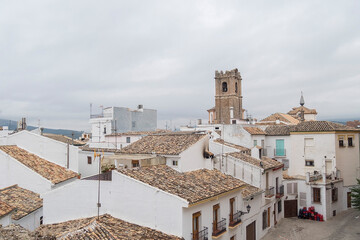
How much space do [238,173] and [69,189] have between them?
1273 cm

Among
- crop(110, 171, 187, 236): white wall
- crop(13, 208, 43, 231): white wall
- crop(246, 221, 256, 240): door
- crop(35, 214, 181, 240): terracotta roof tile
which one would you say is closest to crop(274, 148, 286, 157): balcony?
crop(246, 221, 256, 240): door

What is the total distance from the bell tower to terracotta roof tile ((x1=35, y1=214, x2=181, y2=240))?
5227cm

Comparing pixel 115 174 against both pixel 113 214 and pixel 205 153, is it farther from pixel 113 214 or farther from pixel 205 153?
pixel 205 153

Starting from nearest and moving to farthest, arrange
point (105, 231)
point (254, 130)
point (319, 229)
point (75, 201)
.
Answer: point (105, 231), point (75, 201), point (319, 229), point (254, 130)

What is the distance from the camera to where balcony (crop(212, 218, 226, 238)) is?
1596cm

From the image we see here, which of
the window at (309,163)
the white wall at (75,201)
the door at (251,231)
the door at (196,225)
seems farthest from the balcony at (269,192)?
the white wall at (75,201)

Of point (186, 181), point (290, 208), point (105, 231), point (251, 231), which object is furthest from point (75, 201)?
point (290, 208)

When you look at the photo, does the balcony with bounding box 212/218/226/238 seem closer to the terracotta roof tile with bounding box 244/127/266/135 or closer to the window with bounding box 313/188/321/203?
the window with bounding box 313/188/321/203

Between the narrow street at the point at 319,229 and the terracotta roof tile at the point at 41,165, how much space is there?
53.2ft

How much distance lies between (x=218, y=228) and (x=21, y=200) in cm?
1282

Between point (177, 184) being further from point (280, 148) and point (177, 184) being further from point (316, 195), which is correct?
point (280, 148)

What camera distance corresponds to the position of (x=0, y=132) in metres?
35.9

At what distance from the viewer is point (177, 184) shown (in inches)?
608

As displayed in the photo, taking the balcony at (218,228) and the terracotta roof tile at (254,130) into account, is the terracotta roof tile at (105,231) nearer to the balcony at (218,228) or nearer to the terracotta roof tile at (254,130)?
the balcony at (218,228)
